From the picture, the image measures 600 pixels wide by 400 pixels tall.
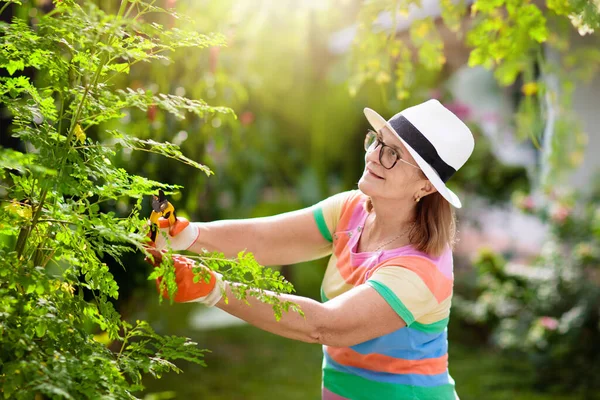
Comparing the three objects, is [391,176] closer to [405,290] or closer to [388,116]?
[405,290]

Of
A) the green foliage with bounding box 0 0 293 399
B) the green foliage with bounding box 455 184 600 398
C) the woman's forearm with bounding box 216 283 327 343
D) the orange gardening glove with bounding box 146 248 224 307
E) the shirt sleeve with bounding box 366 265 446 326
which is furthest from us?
the green foliage with bounding box 455 184 600 398

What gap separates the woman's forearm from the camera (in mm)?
1496

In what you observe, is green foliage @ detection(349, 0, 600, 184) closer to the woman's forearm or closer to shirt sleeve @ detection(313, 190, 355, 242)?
shirt sleeve @ detection(313, 190, 355, 242)

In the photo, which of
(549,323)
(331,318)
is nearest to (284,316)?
(331,318)

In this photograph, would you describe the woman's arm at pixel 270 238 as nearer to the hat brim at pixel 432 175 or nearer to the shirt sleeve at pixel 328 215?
the shirt sleeve at pixel 328 215

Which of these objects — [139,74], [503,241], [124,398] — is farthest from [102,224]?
[503,241]

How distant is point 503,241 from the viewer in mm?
6430

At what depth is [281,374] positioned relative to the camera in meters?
5.07

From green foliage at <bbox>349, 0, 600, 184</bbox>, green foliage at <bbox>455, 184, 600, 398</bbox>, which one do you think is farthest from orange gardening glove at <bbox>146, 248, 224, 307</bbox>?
green foliage at <bbox>455, 184, 600, 398</bbox>

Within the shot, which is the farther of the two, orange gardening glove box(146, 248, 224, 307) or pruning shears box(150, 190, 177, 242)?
pruning shears box(150, 190, 177, 242)

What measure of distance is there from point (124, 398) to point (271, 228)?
2.79ft

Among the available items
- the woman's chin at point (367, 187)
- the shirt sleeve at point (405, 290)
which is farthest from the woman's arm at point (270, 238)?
the shirt sleeve at point (405, 290)

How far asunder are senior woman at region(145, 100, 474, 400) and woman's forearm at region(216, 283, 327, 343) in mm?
116

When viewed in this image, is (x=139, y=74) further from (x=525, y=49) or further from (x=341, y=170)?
(x=341, y=170)
